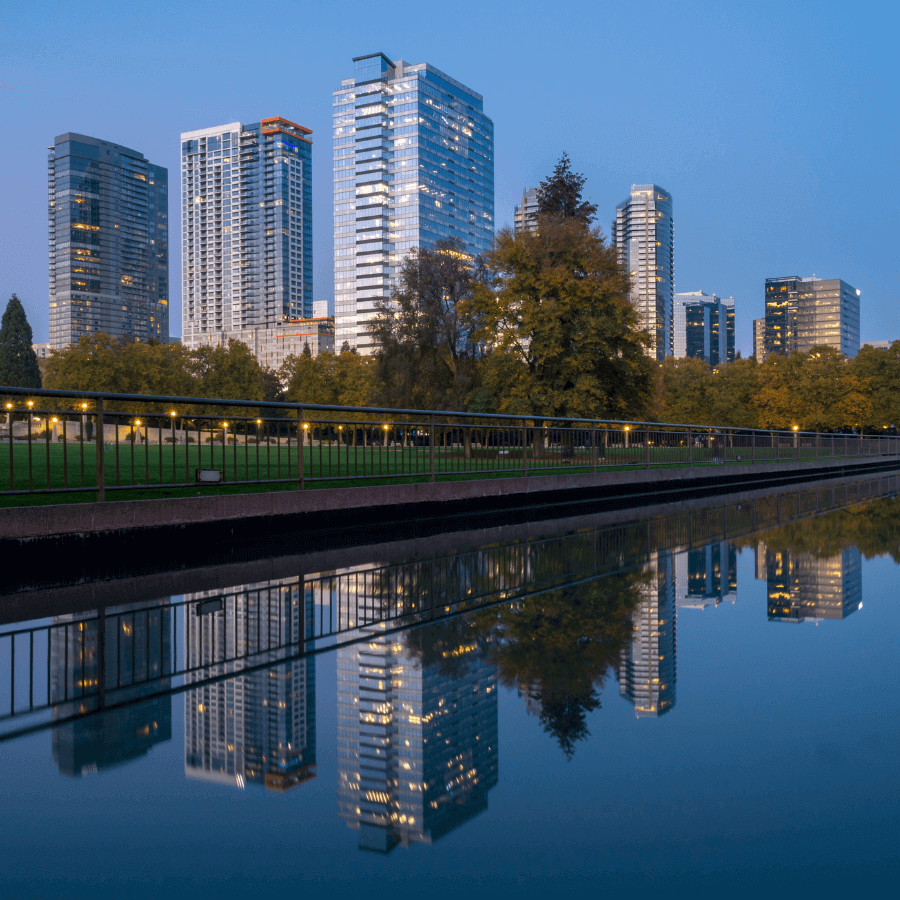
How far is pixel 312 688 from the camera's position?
13.7 feet

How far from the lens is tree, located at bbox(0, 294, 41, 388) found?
96.2 meters

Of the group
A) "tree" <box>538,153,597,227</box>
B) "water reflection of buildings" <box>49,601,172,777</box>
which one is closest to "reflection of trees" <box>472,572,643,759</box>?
"water reflection of buildings" <box>49,601,172,777</box>

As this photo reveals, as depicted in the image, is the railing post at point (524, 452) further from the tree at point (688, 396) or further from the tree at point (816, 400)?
the tree at point (816, 400)

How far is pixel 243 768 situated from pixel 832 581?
19.9ft

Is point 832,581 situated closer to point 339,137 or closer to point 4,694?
point 4,694

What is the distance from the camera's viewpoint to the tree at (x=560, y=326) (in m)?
29.4

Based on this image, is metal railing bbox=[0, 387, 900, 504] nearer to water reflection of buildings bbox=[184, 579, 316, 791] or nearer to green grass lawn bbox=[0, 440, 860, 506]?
green grass lawn bbox=[0, 440, 860, 506]

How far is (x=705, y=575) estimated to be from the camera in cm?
795

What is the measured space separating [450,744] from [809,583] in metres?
5.21

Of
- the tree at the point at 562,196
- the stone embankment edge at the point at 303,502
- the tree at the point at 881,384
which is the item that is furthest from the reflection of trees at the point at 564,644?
the tree at the point at 881,384

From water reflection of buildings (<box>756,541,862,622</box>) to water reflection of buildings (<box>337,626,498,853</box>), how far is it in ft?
9.17

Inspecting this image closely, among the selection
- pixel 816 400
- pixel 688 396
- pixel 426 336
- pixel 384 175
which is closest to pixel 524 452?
pixel 426 336

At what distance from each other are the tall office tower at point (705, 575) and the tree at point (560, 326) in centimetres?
1963

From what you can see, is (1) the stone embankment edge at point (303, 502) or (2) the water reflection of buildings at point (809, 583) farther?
(1) the stone embankment edge at point (303, 502)
